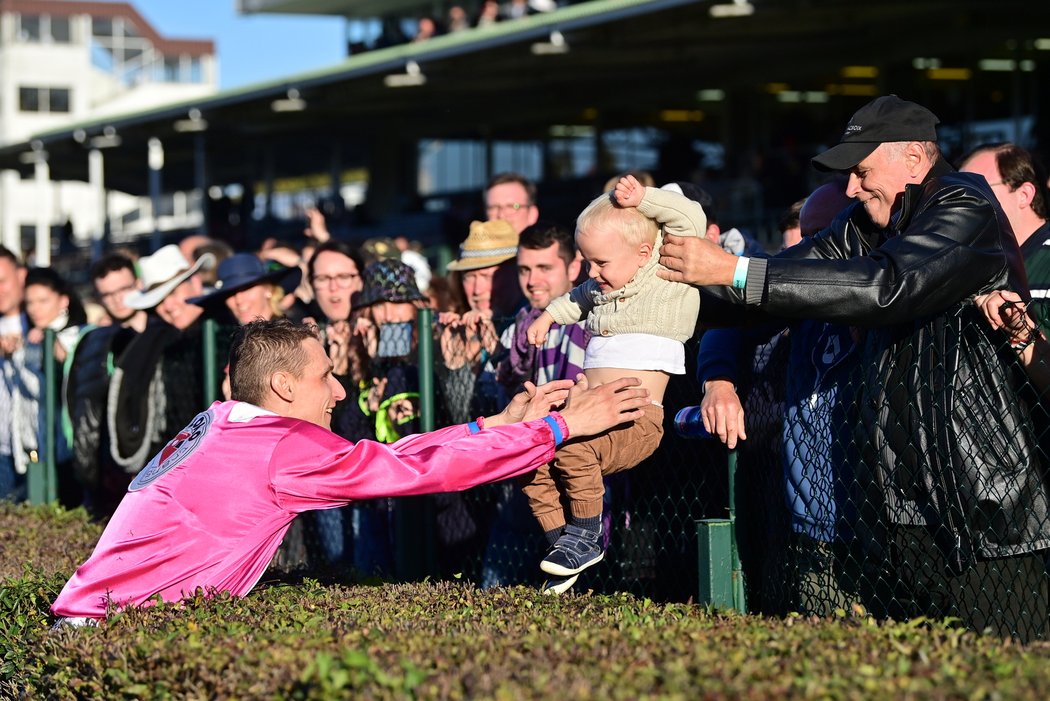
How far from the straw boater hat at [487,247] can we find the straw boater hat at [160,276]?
2.17 meters

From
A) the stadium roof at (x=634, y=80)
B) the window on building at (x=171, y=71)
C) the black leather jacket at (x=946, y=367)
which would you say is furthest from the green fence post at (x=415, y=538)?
the window on building at (x=171, y=71)

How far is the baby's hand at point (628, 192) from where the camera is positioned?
422cm

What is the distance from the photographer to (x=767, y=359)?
15.7 ft

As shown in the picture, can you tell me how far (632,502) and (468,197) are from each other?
21810 millimetres

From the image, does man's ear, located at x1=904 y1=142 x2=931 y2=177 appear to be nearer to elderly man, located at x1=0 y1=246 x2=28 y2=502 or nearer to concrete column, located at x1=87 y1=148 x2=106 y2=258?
elderly man, located at x1=0 y1=246 x2=28 y2=502

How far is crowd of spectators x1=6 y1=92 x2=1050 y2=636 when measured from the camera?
Answer: 3863 millimetres

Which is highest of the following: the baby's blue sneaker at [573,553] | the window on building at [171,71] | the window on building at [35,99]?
the window on building at [171,71]

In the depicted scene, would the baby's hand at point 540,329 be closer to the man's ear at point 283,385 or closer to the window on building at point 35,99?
the man's ear at point 283,385

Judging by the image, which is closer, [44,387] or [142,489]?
[142,489]

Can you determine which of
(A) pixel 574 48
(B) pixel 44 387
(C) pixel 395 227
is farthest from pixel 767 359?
(C) pixel 395 227

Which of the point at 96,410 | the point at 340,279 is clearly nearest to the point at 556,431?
the point at 340,279

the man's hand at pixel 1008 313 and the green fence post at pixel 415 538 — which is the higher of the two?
the man's hand at pixel 1008 313

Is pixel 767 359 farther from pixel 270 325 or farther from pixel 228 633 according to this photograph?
pixel 228 633

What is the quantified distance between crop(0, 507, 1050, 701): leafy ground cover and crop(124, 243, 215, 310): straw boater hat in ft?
12.2
